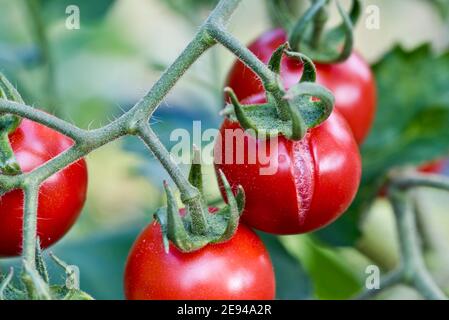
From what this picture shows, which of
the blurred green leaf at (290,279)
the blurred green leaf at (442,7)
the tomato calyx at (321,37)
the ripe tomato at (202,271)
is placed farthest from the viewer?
the blurred green leaf at (442,7)

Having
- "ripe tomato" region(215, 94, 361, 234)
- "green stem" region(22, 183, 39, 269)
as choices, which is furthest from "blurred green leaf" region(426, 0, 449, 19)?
"green stem" region(22, 183, 39, 269)

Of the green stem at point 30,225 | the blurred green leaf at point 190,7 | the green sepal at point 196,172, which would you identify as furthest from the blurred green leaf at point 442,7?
the green stem at point 30,225

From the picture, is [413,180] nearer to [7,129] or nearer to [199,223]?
[199,223]

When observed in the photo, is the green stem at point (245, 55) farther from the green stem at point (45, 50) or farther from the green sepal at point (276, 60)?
the green stem at point (45, 50)

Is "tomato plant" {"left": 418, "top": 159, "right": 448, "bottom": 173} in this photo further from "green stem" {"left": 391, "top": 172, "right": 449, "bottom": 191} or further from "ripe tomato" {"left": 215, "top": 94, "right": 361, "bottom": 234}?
"ripe tomato" {"left": 215, "top": 94, "right": 361, "bottom": 234}

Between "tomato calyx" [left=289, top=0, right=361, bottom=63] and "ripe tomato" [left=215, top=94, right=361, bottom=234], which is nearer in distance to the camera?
"ripe tomato" [left=215, top=94, right=361, bottom=234]

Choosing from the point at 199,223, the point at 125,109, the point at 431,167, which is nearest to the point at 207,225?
the point at 199,223

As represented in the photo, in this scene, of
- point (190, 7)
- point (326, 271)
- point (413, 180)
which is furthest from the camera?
point (190, 7)
